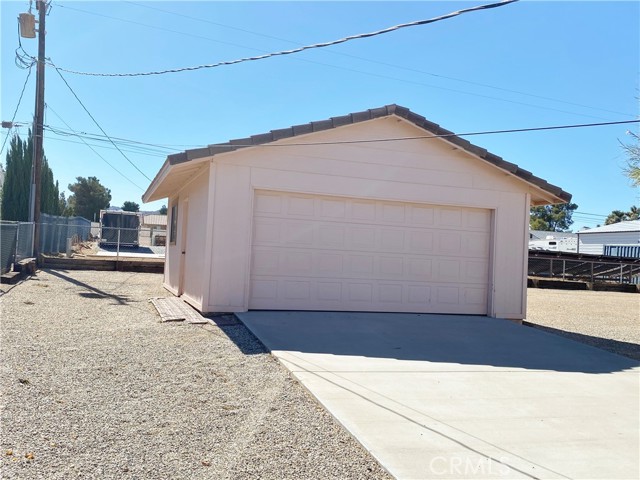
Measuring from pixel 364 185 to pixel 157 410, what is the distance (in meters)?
6.51

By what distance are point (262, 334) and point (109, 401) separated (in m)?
3.12

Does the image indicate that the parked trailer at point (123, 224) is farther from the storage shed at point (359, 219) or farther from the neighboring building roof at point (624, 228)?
the neighboring building roof at point (624, 228)

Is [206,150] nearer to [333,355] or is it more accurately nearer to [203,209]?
[203,209]

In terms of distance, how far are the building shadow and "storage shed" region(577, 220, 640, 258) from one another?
1226 inches

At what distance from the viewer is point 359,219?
10.3 meters

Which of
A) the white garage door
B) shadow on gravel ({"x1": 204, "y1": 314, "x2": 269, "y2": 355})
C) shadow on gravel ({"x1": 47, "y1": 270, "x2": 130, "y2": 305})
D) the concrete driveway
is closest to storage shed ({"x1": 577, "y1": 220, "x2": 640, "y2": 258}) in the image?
the white garage door

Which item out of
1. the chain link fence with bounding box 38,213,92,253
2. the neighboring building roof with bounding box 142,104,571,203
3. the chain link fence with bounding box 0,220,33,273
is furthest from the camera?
the chain link fence with bounding box 38,213,92,253

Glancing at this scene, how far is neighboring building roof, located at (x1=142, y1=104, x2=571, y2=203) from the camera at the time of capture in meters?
9.03

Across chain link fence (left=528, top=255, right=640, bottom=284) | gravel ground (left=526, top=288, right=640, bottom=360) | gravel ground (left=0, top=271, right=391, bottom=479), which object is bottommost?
gravel ground (left=0, top=271, right=391, bottom=479)

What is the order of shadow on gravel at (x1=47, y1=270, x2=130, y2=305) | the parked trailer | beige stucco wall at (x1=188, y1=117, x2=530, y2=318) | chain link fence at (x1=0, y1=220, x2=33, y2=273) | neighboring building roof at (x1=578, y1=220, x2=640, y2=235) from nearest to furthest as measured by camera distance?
beige stucco wall at (x1=188, y1=117, x2=530, y2=318), shadow on gravel at (x1=47, y1=270, x2=130, y2=305), chain link fence at (x1=0, y1=220, x2=33, y2=273), the parked trailer, neighboring building roof at (x1=578, y1=220, x2=640, y2=235)

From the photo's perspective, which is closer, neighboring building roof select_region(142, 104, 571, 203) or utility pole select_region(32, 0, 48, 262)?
neighboring building roof select_region(142, 104, 571, 203)

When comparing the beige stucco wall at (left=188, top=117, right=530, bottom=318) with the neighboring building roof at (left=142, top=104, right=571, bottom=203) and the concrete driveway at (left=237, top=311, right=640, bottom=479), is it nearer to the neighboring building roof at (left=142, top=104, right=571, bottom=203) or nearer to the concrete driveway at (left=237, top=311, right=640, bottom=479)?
the neighboring building roof at (left=142, top=104, right=571, bottom=203)

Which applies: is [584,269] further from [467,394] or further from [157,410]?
[157,410]

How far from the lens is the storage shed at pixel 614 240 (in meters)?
36.0
